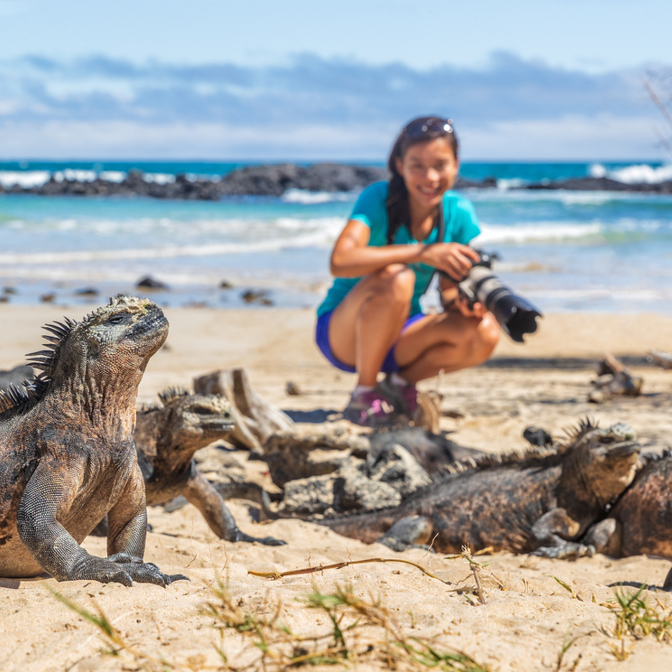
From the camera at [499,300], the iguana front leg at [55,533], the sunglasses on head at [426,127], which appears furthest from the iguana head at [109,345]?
the sunglasses on head at [426,127]

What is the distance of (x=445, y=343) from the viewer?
6062mm

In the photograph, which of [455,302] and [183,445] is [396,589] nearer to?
[183,445]

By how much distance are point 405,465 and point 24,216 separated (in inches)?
1066

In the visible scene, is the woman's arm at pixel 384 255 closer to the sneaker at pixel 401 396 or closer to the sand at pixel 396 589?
the sneaker at pixel 401 396

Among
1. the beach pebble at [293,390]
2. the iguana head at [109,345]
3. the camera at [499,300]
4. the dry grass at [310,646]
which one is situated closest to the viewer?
the dry grass at [310,646]

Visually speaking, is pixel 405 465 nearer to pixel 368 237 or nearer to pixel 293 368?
pixel 368 237

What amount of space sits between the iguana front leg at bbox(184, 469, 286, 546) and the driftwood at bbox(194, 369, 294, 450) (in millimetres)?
1809

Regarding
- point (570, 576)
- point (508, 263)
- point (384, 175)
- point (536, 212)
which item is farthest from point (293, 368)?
point (384, 175)

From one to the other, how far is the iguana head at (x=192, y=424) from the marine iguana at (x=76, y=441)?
0.57 m

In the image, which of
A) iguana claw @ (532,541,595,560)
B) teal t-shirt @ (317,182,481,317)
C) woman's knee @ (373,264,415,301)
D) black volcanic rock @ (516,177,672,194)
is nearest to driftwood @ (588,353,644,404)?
teal t-shirt @ (317,182,481,317)

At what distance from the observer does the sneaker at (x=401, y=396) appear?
6117mm

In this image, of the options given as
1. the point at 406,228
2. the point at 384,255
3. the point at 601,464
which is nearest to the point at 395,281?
the point at 384,255

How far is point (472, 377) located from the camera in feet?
26.9

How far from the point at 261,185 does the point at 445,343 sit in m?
47.4
